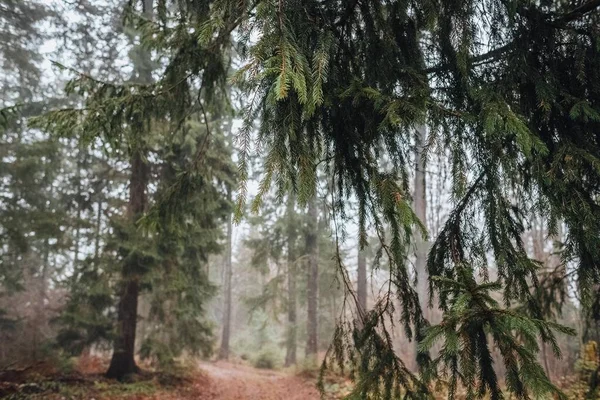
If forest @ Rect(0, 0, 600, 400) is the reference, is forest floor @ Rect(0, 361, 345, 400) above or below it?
below

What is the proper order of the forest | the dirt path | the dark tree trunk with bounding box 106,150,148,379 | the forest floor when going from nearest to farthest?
the forest < the forest floor < the dark tree trunk with bounding box 106,150,148,379 < the dirt path

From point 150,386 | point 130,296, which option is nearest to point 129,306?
point 130,296

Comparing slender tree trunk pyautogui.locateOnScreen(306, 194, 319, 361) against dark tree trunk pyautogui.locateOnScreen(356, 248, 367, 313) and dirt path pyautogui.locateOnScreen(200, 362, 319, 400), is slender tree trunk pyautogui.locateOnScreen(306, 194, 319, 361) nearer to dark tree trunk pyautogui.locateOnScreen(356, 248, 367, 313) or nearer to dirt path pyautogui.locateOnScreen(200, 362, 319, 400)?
dirt path pyautogui.locateOnScreen(200, 362, 319, 400)

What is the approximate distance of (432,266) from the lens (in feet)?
10.8

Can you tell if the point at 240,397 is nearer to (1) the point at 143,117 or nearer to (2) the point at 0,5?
(1) the point at 143,117

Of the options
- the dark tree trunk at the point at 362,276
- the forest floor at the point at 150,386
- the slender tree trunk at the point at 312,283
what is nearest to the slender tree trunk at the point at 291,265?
the slender tree trunk at the point at 312,283

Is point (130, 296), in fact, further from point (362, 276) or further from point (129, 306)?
point (362, 276)

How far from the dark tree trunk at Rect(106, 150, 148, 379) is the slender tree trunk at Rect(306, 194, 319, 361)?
18.8ft

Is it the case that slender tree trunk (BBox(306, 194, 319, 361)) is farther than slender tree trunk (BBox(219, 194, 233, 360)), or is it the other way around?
slender tree trunk (BBox(219, 194, 233, 360))

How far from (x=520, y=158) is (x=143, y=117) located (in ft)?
13.0

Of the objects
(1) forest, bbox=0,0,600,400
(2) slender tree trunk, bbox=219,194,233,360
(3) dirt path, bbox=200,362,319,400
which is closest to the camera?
(1) forest, bbox=0,0,600,400

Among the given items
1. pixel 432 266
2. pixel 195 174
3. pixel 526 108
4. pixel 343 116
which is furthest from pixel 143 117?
pixel 526 108

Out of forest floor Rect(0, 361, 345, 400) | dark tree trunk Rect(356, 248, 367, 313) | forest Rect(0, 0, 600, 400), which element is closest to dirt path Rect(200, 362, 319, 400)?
forest floor Rect(0, 361, 345, 400)

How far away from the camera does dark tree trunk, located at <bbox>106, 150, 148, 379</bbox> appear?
372 inches
